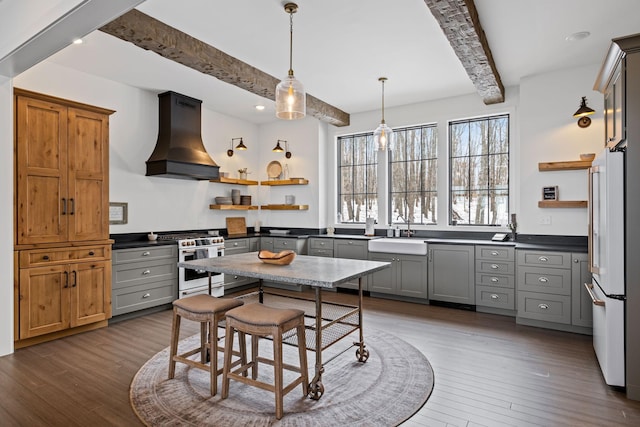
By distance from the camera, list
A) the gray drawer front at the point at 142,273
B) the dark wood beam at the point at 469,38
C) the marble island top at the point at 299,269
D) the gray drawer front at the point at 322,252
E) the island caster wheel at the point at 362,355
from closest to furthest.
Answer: the marble island top at the point at 299,269
the dark wood beam at the point at 469,38
the island caster wheel at the point at 362,355
the gray drawer front at the point at 142,273
the gray drawer front at the point at 322,252

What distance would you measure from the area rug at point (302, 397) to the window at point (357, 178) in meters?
3.38

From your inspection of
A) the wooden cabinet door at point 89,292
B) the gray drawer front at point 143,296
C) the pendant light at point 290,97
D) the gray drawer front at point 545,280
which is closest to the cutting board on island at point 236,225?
the gray drawer front at point 143,296

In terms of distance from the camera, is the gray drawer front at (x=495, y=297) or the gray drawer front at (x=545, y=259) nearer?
the gray drawer front at (x=545, y=259)

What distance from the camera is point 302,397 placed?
2.56m

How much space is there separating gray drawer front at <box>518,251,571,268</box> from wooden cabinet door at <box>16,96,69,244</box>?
15.9 feet

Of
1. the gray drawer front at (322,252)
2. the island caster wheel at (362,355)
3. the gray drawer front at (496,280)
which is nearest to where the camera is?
the island caster wheel at (362,355)

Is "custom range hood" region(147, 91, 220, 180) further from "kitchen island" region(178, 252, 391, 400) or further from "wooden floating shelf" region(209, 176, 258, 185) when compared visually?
"kitchen island" region(178, 252, 391, 400)

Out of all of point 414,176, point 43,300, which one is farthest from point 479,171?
point 43,300

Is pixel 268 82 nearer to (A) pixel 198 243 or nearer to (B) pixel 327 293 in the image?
(A) pixel 198 243

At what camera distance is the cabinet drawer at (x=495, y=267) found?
14.5 ft

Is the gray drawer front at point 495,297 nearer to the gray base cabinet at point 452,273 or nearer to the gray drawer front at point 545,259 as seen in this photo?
the gray base cabinet at point 452,273

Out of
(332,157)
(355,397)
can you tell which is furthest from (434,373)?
(332,157)

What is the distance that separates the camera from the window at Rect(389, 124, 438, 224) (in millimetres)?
5738

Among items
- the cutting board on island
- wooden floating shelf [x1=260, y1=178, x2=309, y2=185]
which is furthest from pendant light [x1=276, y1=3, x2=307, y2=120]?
the cutting board on island
